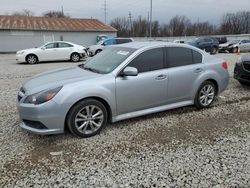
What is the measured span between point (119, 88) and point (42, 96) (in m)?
1.25

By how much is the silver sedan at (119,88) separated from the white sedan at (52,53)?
35.0 feet

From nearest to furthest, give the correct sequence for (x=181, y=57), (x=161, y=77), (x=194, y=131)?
(x=194, y=131) < (x=161, y=77) < (x=181, y=57)

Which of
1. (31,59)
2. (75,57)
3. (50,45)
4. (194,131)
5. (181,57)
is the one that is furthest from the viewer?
(75,57)

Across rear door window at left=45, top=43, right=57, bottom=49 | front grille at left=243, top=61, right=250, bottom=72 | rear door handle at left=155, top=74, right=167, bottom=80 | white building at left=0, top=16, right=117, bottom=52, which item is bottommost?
rear door handle at left=155, top=74, right=167, bottom=80

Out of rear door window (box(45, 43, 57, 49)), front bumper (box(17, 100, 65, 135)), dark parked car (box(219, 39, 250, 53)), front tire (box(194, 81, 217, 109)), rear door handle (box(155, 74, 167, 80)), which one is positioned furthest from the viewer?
dark parked car (box(219, 39, 250, 53))

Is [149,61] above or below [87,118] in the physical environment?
above

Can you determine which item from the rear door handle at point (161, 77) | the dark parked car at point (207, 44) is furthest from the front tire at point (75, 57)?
the rear door handle at point (161, 77)

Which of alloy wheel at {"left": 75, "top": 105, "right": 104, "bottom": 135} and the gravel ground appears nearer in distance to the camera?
the gravel ground

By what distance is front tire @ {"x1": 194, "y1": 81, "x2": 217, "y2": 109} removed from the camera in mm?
5248

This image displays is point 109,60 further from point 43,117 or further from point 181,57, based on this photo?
point 43,117

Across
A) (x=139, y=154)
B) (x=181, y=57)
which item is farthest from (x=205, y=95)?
(x=139, y=154)

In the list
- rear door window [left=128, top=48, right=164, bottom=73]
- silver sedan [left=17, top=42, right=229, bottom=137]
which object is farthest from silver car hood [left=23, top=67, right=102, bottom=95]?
rear door window [left=128, top=48, right=164, bottom=73]

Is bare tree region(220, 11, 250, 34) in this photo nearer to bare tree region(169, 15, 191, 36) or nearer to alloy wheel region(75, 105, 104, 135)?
bare tree region(169, 15, 191, 36)

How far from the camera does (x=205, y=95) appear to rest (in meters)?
5.38
